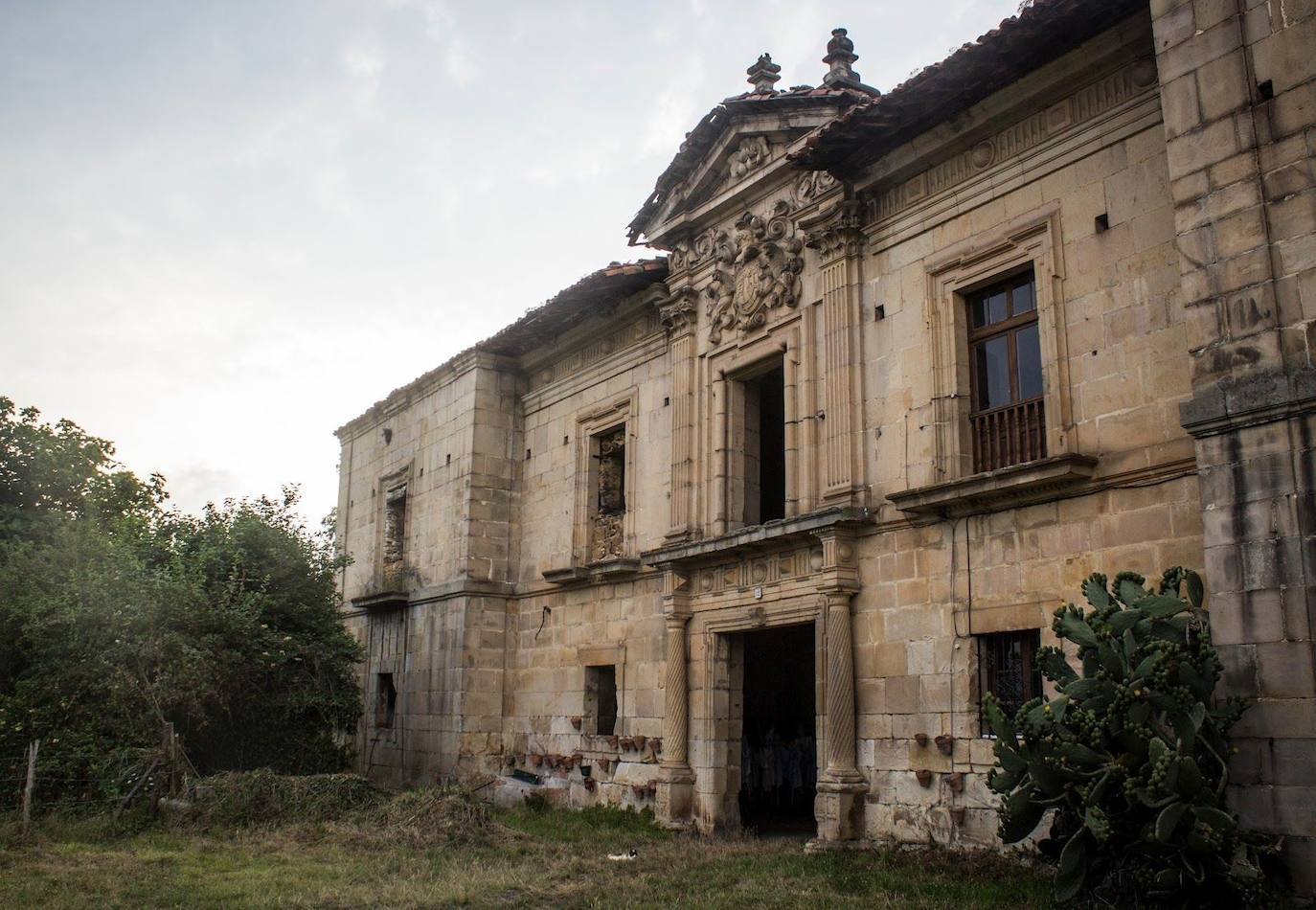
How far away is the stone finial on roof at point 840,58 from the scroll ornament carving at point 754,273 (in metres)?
1.74

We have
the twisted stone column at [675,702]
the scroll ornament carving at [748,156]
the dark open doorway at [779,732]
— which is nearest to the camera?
the twisted stone column at [675,702]

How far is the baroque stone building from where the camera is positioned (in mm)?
8469

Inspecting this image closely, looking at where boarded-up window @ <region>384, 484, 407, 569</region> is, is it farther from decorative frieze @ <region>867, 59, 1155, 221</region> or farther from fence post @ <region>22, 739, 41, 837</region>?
decorative frieze @ <region>867, 59, 1155, 221</region>

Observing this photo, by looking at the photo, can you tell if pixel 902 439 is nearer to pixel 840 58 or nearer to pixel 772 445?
pixel 840 58

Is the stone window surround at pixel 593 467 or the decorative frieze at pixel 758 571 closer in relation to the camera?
the decorative frieze at pixel 758 571

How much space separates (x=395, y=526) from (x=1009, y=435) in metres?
14.1

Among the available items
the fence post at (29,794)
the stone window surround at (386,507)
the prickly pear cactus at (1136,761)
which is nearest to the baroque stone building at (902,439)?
the prickly pear cactus at (1136,761)

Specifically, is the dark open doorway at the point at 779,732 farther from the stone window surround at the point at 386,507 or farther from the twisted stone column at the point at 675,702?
the stone window surround at the point at 386,507

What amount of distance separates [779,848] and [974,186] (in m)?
7.36

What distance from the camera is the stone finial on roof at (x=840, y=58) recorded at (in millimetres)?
14531

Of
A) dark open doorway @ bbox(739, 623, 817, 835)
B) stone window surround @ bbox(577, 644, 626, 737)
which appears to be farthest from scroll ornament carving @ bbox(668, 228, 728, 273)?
stone window surround @ bbox(577, 644, 626, 737)

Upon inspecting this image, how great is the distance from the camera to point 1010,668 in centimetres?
1109

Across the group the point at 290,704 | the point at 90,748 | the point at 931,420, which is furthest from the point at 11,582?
the point at 931,420

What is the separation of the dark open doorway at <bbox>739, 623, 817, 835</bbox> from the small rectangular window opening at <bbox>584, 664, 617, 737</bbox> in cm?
200
